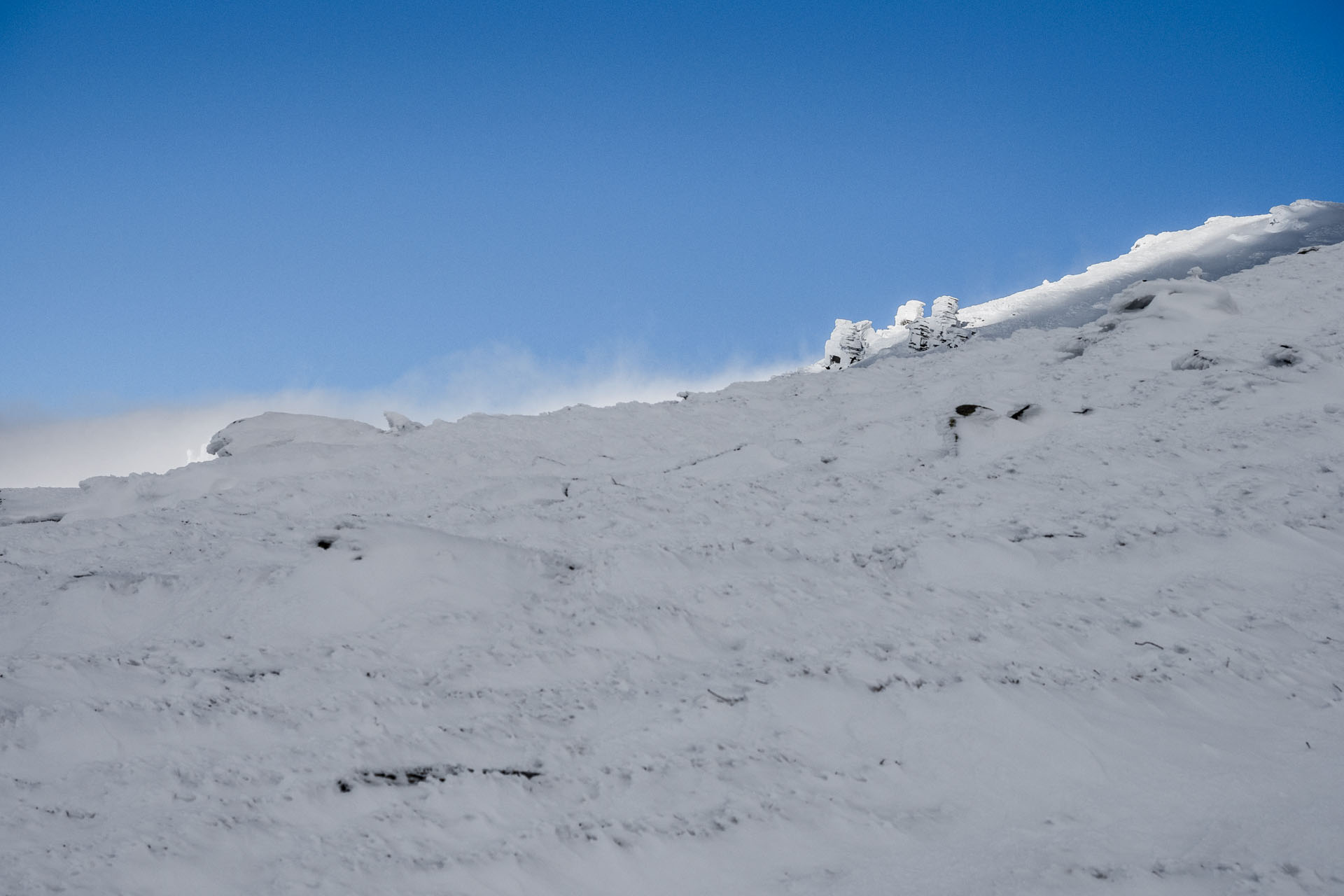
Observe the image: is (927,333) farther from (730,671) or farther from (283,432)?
(730,671)

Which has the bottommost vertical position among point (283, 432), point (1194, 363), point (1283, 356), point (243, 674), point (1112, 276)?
point (243, 674)

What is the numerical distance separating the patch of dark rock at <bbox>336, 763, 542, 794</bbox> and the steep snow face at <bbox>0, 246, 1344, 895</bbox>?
0.20 ft

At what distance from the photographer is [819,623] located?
6.75 meters

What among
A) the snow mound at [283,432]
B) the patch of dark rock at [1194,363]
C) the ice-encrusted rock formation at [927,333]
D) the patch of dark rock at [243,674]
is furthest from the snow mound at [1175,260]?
the patch of dark rock at [243,674]

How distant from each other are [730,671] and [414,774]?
95.1 inches

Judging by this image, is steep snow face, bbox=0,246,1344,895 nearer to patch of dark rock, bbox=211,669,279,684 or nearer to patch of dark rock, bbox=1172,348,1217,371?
patch of dark rock, bbox=211,669,279,684

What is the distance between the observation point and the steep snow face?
4.09m

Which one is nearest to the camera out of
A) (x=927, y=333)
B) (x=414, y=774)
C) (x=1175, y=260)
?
(x=414, y=774)

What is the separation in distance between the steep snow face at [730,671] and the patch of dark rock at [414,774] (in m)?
0.06

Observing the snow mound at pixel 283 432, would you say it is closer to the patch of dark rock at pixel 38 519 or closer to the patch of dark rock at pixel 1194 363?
the patch of dark rock at pixel 38 519

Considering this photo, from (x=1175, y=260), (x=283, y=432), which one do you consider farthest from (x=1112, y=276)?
(x=283, y=432)

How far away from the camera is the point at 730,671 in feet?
19.9

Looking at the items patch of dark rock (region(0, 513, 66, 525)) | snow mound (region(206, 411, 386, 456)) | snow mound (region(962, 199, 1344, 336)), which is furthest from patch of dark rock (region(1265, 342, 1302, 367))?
snow mound (region(962, 199, 1344, 336))

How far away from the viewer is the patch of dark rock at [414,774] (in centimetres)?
472
